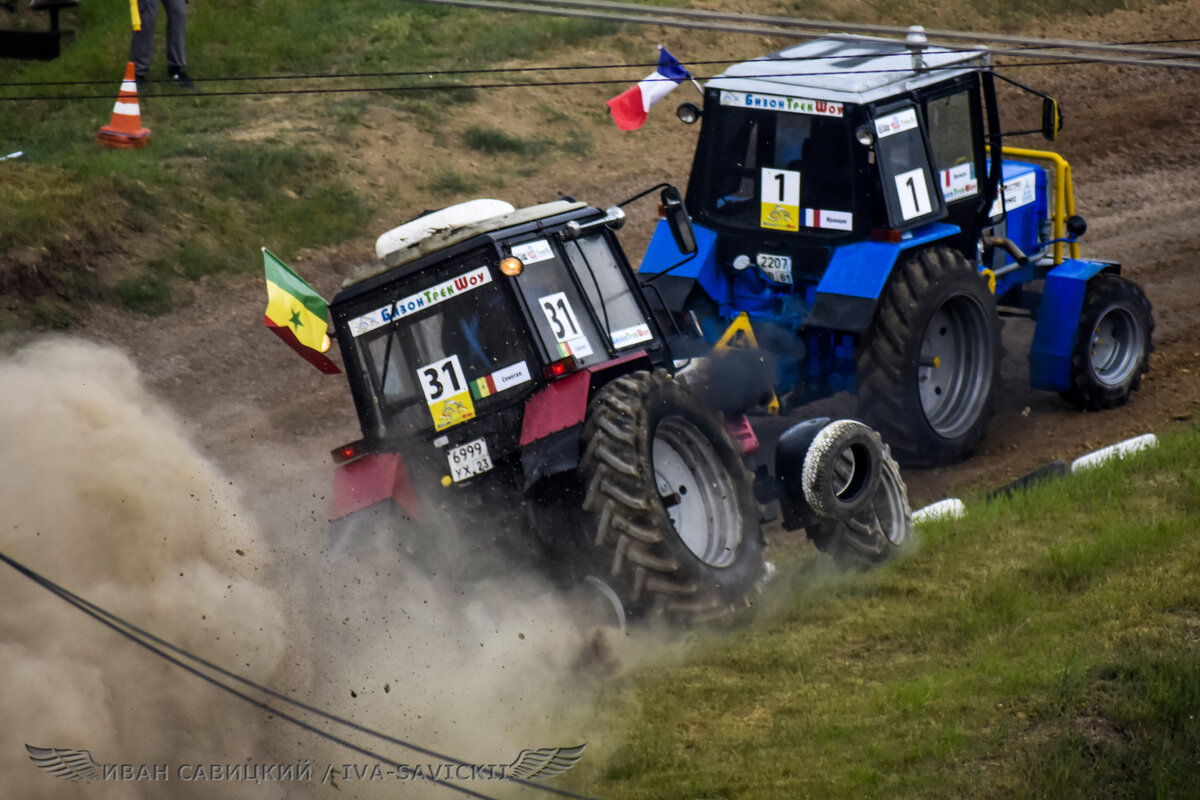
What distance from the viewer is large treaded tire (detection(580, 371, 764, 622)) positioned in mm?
6363

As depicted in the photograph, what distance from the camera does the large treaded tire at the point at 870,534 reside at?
7.32 metres

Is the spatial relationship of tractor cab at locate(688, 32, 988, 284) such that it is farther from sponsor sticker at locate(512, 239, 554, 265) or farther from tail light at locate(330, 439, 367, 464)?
tail light at locate(330, 439, 367, 464)

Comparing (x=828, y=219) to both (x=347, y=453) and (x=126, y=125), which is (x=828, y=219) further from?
(x=126, y=125)

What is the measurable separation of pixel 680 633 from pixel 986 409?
3.76 meters

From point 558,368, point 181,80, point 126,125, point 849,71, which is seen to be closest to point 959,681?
point 558,368

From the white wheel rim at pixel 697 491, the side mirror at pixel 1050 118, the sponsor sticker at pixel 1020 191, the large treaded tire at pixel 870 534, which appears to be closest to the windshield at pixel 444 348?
the white wheel rim at pixel 697 491

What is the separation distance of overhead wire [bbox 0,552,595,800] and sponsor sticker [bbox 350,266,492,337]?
2328 mm

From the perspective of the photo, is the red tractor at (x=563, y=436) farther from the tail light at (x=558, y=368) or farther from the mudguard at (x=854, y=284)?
the mudguard at (x=854, y=284)

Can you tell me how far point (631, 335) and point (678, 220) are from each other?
2.65 feet

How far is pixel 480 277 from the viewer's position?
23.7ft

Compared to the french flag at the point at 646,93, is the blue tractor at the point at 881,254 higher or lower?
lower

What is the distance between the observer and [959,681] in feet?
19.1

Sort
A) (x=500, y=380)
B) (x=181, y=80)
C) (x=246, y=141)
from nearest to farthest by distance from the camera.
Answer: (x=500, y=380), (x=246, y=141), (x=181, y=80)

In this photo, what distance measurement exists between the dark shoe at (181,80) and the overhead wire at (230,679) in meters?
10.4
